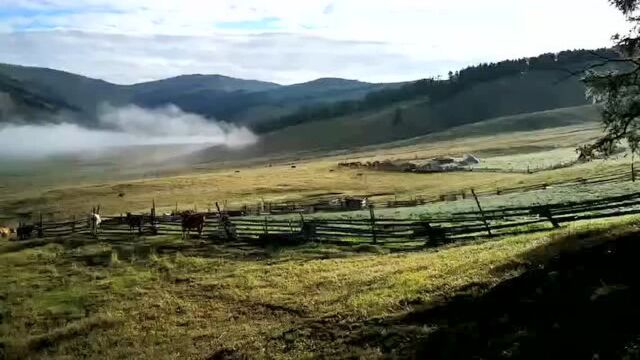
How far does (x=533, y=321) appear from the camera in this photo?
608 inches

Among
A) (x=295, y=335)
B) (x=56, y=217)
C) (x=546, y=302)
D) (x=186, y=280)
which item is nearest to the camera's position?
(x=546, y=302)

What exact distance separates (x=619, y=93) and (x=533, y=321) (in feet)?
29.7

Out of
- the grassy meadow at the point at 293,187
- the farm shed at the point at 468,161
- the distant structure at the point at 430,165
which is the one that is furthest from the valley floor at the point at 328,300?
the farm shed at the point at 468,161

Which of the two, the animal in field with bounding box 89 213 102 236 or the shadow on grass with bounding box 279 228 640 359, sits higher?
the shadow on grass with bounding box 279 228 640 359

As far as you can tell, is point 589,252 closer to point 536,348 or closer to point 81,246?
point 536,348

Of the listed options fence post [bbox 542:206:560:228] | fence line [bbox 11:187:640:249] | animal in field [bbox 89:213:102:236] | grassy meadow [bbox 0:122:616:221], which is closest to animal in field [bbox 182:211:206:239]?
fence line [bbox 11:187:640:249]

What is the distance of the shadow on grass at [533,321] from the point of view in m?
13.9

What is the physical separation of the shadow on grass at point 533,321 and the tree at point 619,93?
3.39 m

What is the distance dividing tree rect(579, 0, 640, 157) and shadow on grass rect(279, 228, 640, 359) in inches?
134

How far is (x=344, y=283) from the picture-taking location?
2659 cm

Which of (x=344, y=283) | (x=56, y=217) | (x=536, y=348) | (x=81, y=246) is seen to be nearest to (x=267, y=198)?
A: (x=56, y=217)

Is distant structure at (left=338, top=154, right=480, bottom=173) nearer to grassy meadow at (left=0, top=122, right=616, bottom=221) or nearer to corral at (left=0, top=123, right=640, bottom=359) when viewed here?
grassy meadow at (left=0, top=122, right=616, bottom=221)

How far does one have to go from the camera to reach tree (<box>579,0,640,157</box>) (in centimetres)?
2055

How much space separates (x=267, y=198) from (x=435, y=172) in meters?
27.1
